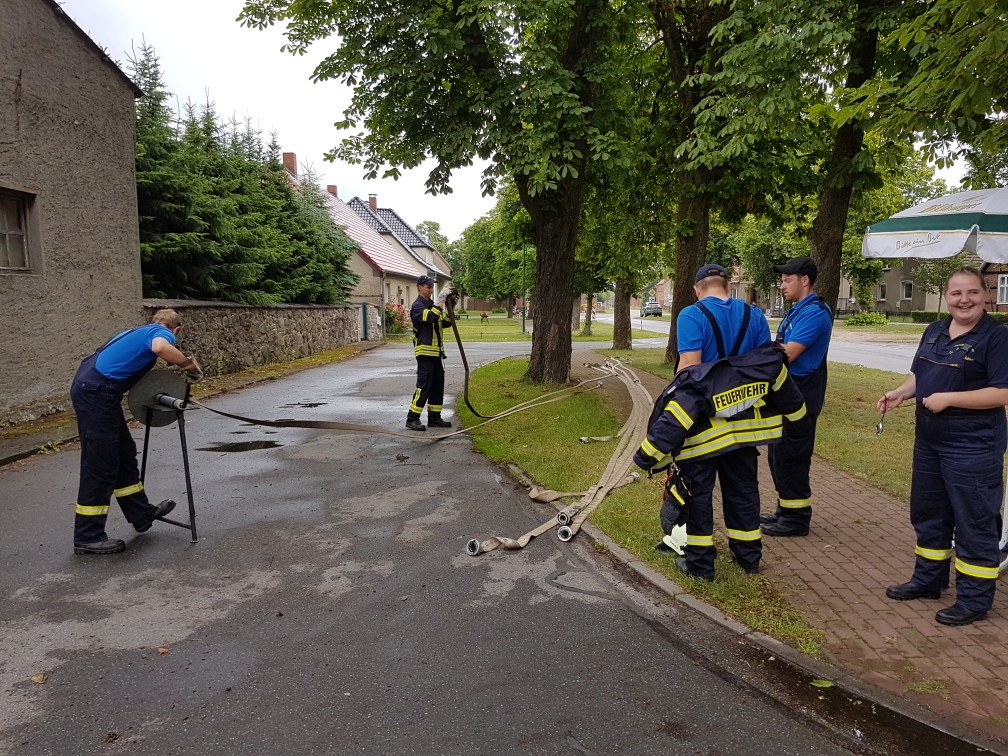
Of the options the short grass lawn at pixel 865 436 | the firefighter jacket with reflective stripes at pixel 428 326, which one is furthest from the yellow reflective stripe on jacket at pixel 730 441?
the firefighter jacket with reflective stripes at pixel 428 326

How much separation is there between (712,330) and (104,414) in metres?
4.36

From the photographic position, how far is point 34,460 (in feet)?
25.9

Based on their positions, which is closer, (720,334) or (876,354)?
(720,334)

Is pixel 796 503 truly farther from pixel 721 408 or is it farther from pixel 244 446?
pixel 244 446

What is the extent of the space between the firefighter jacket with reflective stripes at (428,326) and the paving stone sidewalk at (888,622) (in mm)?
5417

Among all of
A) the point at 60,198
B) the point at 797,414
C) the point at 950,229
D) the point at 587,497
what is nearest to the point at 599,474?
the point at 587,497

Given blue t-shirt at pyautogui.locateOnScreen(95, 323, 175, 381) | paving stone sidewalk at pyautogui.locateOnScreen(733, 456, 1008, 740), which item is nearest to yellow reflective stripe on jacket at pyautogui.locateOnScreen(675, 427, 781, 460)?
paving stone sidewalk at pyautogui.locateOnScreen(733, 456, 1008, 740)

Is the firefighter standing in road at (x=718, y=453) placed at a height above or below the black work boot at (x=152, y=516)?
above

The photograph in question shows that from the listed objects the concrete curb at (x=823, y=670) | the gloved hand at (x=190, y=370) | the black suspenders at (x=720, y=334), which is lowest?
the concrete curb at (x=823, y=670)

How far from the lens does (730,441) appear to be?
4.07m

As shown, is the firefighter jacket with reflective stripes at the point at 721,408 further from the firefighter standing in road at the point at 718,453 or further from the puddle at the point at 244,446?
the puddle at the point at 244,446

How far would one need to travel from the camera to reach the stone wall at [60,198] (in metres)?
9.55

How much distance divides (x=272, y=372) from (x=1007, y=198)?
51.4 feet

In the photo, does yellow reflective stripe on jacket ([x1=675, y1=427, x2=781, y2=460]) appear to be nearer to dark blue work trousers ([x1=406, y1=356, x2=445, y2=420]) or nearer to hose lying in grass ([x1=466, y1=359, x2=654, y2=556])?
hose lying in grass ([x1=466, y1=359, x2=654, y2=556])
